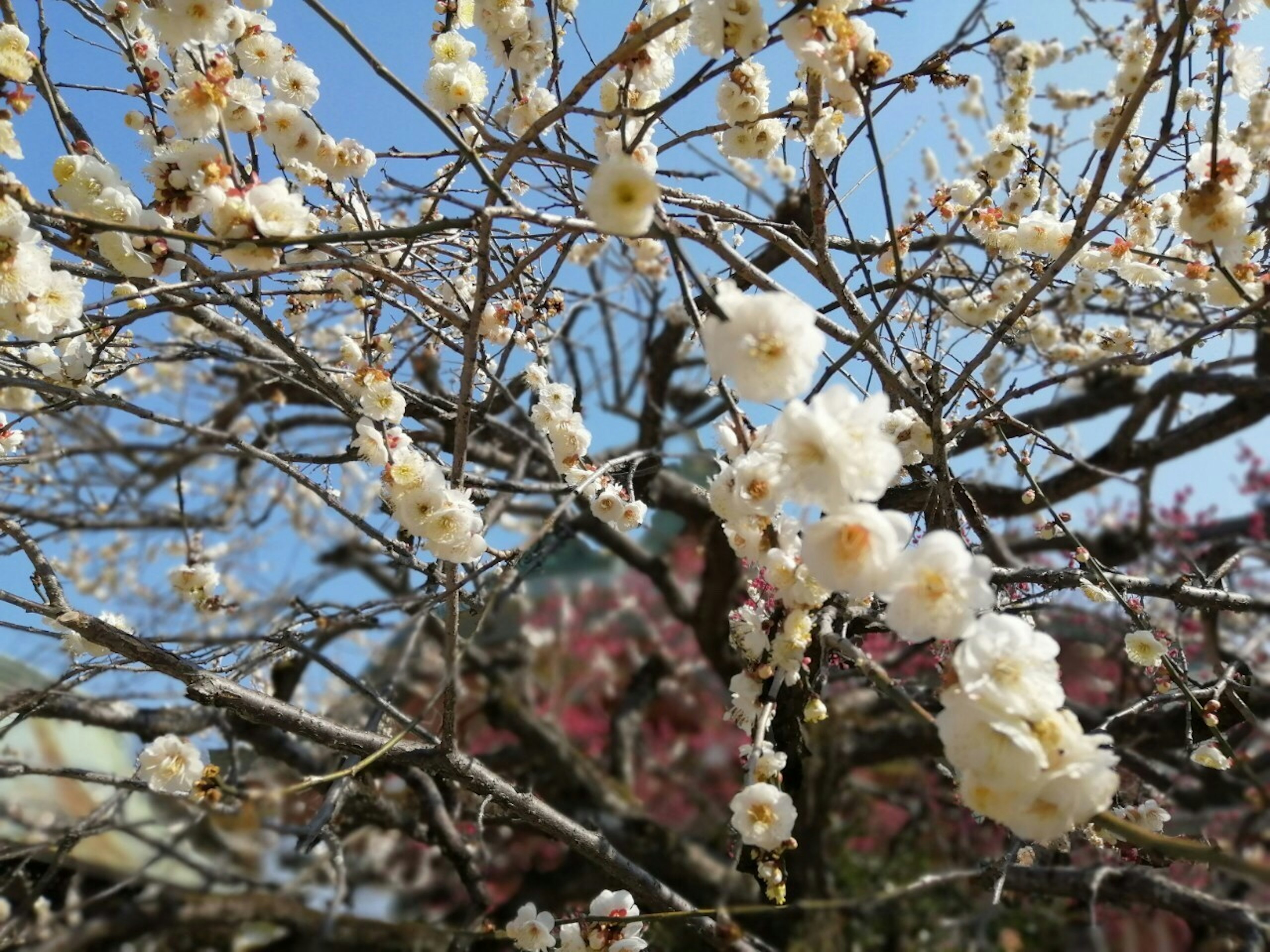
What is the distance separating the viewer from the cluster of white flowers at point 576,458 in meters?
2.02

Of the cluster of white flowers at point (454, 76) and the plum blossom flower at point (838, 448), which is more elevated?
the cluster of white flowers at point (454, 76)

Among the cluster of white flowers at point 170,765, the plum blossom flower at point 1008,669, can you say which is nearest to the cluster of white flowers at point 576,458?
the plum blossom flower at point 1008,669

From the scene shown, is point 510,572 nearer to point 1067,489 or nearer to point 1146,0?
point 1146,0

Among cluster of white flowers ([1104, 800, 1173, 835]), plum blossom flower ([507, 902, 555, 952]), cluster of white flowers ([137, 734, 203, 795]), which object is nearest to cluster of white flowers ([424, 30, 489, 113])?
cluster of white flowers ([137, 734, 203, 795])

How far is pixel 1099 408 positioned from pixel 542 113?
3.96 meters

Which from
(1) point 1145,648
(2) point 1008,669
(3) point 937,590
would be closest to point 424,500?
(3) point 937,590

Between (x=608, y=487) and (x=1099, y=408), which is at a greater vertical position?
(x=1099, y=408)

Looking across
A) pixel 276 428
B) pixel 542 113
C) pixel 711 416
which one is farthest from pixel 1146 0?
pixel 276 428

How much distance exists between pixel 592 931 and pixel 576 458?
43.5 inches

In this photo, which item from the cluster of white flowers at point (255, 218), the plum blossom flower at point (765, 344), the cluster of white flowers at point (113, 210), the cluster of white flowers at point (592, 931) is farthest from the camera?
the cluster of white flowers at point (592, 931)

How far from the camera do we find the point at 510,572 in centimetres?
251

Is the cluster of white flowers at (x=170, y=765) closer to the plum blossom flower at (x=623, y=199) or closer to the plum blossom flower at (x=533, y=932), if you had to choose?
the plum blossom flower at (x=533, y=932)

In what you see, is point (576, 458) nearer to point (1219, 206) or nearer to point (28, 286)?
point (28, 286)

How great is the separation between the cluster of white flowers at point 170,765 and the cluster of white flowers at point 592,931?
886 millimetres
